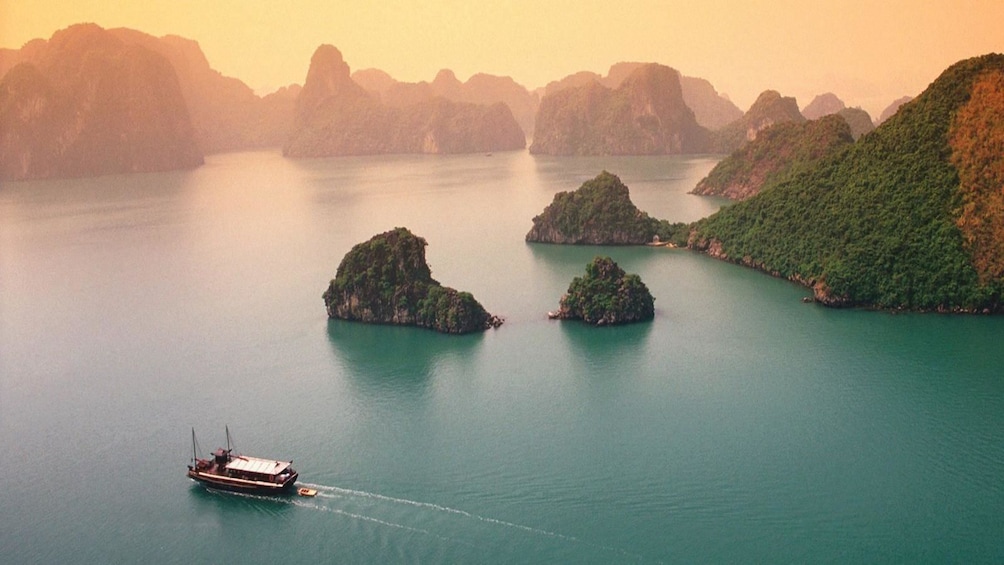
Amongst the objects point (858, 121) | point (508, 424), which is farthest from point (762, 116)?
point (508, 424)

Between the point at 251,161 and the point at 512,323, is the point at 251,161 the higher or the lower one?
the higher one

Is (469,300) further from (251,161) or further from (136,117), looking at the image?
(251,161)

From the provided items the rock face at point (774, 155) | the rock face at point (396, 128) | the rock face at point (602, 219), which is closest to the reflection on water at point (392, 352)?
the rock face at point (602, 219)

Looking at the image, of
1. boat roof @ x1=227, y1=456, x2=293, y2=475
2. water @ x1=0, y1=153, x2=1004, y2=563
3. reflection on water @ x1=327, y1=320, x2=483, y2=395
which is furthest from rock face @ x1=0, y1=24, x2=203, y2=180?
boat roof @ x1=227, y1=456, x2=293, y2=475

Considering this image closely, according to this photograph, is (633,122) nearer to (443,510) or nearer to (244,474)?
(244,474)

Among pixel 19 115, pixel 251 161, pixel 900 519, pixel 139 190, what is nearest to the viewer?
pixel 900 519

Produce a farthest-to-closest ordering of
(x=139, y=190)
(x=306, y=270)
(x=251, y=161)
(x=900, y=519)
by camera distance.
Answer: (x=251, y=161)
(x=139, y=190)
(x=306, y=270)
(x=900, y=519)

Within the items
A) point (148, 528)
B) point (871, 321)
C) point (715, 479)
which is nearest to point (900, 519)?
point (715, 479)
